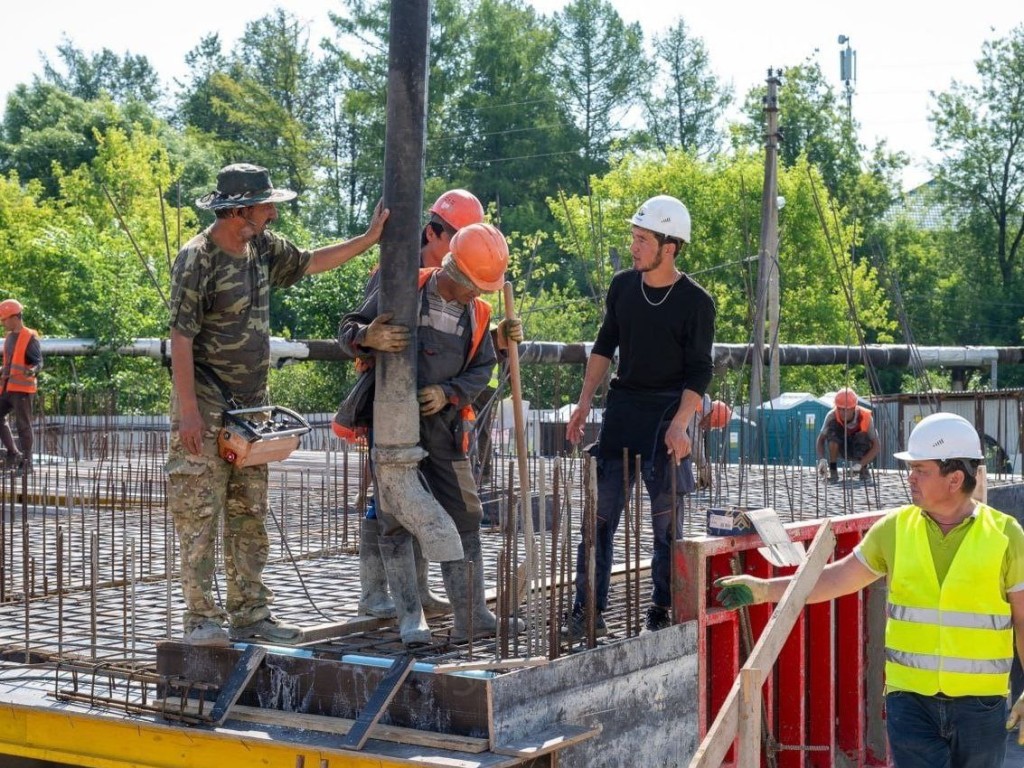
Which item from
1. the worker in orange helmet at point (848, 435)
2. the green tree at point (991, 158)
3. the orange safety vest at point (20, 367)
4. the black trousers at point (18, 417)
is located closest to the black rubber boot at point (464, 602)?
the black trousers at point (18, 417)

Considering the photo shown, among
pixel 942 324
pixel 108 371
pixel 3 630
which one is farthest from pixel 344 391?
pixel 3 630

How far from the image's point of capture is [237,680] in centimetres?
424

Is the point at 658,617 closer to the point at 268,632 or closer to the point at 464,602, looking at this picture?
the point at 464,602

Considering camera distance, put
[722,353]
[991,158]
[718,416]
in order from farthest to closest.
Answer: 1. [991,158]
2. [722,353]
3. [718,416]

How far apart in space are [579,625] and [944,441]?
1613mm

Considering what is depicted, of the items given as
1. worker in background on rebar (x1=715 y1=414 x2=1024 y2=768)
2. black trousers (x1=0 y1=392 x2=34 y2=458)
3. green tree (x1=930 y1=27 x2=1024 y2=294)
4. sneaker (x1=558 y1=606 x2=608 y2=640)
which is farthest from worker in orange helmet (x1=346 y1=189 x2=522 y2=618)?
green tree (x1=930 y1=27 x2=1024 y2=294)

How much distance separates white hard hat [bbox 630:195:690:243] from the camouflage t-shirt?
1.41 m

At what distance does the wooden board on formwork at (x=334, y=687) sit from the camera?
3945 mm

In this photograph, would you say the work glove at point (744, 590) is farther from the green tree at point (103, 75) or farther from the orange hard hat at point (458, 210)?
the green tree at point (103, 75)

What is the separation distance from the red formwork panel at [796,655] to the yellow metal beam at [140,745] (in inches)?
69.6

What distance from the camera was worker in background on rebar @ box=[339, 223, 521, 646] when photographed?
468 centimetres

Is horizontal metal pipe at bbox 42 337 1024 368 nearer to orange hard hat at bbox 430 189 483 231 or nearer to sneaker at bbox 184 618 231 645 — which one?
orange hard hat at bbox 430 189 483 231

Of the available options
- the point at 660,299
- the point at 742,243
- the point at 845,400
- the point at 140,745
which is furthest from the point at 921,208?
the point at 140,745

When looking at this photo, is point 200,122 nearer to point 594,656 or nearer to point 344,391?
point 344,391
